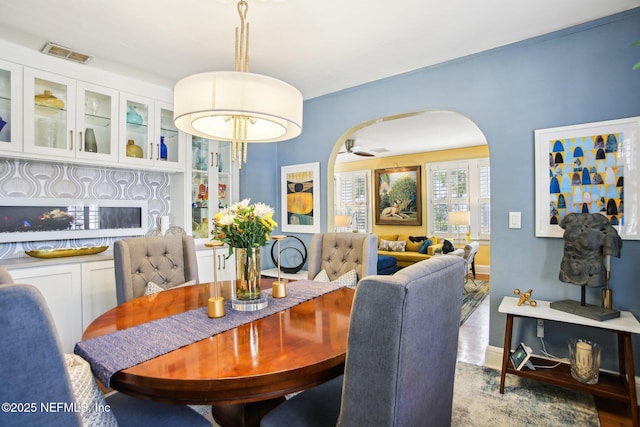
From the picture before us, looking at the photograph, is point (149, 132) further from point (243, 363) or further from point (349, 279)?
point (243, 363)

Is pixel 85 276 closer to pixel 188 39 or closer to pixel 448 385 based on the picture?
pixel 188 39

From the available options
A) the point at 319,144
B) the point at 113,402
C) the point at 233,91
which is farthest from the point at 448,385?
the point at 319,144

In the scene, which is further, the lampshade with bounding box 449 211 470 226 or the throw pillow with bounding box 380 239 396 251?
the throw pillow with bounding box 380 239 396 251

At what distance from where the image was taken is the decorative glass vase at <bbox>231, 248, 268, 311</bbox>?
58.2 inches

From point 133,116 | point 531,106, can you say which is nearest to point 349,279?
point 531,106

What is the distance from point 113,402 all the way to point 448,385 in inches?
46.7

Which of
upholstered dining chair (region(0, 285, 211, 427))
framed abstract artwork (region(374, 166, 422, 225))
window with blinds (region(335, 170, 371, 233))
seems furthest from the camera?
window with blinds (region(335, 170, 371, 233))

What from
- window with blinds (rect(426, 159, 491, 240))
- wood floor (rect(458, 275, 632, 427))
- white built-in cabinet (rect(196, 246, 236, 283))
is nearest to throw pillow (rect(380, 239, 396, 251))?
window with blinds (rect(426, 159, 491, 240))

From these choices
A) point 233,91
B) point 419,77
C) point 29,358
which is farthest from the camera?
point 419,77

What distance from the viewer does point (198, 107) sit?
141 centimetres

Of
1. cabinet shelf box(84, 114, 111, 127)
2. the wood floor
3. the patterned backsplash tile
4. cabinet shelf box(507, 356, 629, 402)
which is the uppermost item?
cabinet shelf box(84, 114, 111, 127)

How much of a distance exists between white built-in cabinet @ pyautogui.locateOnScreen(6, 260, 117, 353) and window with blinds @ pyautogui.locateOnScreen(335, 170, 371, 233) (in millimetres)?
5932

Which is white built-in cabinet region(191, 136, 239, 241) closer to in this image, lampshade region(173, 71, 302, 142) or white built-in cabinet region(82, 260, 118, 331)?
white built-in cabinet region(82, 260, 118, 331)

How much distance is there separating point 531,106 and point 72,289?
3657 millimetres
